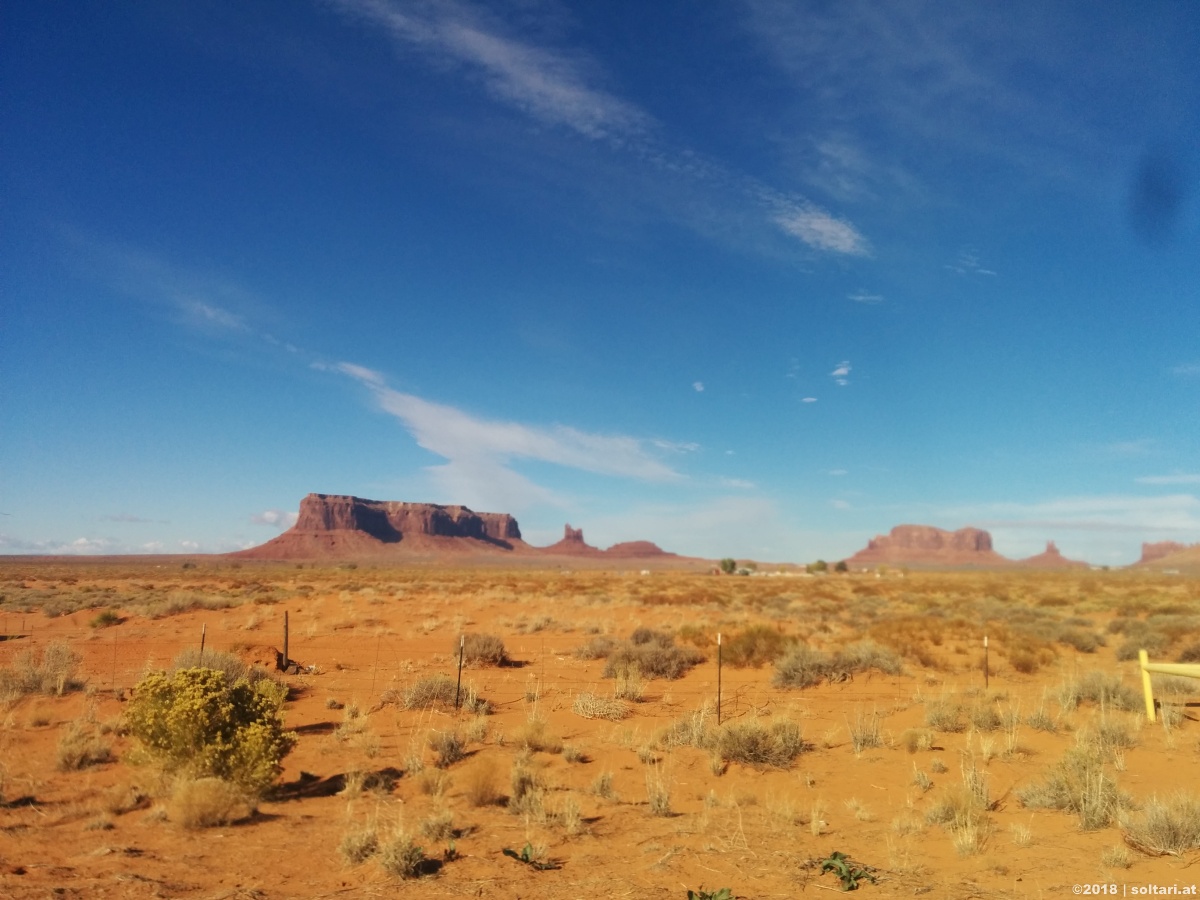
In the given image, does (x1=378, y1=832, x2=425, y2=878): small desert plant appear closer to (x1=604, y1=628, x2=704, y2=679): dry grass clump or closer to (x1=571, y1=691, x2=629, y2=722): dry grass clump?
(x1=571, y1=691, x2=629, y2=722): dry grass clump

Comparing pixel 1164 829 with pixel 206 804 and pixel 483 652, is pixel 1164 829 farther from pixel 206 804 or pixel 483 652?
pixel 483 652

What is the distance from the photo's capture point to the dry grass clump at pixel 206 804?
6.77m

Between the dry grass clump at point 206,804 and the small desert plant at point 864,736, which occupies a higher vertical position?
the dry grass clump at point 206,804

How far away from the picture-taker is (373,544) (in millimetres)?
172625

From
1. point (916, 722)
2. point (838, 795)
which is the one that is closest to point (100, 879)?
point (838, 795)

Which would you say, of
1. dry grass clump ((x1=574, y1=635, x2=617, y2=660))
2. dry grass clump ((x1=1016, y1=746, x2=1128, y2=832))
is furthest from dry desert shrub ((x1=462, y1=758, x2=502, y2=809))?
dry grass clump ((x1=574, y1=635, x2=617, y2=660))

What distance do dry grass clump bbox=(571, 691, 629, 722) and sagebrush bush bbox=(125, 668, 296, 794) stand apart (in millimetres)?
5324

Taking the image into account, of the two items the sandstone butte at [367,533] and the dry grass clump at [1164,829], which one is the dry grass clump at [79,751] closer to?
the dry grass clump at [1164,829]

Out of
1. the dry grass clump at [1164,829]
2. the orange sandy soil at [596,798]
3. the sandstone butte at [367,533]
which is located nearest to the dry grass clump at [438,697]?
the orange sandy soil at [596,798]

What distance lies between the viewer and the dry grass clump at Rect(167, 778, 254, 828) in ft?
22.2

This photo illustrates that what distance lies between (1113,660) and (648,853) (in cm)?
1901

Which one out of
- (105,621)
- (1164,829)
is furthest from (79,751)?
(105,621)

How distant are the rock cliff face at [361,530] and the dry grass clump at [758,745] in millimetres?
A: 165929

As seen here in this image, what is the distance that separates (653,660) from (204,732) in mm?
10588
